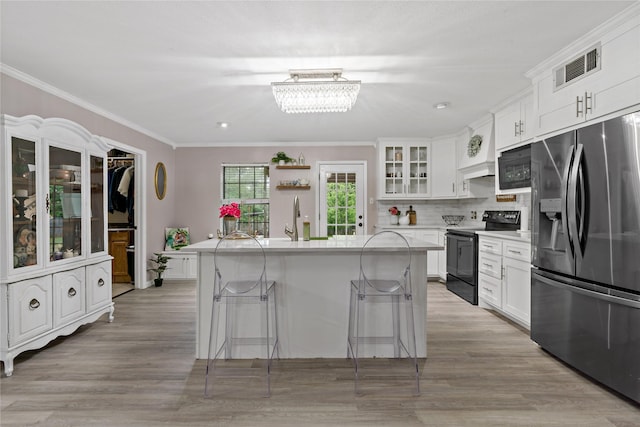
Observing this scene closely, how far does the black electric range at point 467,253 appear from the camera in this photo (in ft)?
13.5

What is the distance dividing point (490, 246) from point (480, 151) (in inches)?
57.1

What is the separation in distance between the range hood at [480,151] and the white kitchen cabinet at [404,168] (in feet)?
2.36

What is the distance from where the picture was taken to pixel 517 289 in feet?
10.8

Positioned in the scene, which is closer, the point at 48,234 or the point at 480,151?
the point at 48,234

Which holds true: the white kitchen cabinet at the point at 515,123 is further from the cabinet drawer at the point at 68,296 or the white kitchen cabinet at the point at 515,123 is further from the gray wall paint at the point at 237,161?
the cabinet drawer at the point at 68,296

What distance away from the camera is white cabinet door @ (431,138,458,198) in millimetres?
5512

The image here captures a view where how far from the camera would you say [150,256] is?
17.0 ft

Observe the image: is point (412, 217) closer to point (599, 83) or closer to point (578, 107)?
point (578, 107)

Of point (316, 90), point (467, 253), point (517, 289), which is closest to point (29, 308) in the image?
point (316, 90)

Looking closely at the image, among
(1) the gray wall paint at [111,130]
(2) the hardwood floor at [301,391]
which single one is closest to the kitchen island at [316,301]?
(2) the hardwood floor at [301,391]

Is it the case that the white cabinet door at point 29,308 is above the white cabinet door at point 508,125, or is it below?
A: below

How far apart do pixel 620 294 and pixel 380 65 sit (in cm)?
230

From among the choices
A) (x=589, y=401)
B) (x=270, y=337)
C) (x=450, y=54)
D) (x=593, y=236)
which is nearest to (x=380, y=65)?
(x=450, y=54)

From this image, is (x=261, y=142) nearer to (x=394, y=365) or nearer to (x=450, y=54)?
(x=450, y=54)
